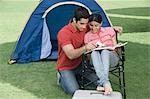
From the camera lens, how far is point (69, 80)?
4445 mm

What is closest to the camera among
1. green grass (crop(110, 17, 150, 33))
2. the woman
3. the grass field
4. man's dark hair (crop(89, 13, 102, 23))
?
the woman

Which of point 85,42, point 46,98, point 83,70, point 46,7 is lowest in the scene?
point 46,98

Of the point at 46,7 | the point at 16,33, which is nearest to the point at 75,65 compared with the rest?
the point at 46,7

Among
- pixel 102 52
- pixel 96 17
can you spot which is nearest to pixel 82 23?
pixel 96 17

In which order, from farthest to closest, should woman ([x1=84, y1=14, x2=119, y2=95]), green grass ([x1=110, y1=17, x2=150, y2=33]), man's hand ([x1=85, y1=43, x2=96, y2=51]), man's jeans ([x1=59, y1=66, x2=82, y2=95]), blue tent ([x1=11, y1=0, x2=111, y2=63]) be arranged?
green grass ([x1=110, y1=17, x2=150, y2=33]), blue tent ([x1=11, y1=0, x2=111, y2=63]), man's jeans ([x1=59, y1=66, x2=82, y2=95]), man's hand ([x1=85, y1=43, x2=96, y2=51]), woman ([x1=84, y1=14, x2=119, y2=95])

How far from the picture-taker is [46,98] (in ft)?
14.3

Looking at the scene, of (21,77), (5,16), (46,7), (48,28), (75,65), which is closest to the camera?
(75,65)

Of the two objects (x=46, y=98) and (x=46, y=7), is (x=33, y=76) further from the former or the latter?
(x=46, y=7)

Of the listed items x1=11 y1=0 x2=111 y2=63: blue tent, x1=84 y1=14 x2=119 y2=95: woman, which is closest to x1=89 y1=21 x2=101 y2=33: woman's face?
x1=84 y1=14 x2=119 y2=95: woman

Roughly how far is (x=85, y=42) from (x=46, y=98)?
83 cm

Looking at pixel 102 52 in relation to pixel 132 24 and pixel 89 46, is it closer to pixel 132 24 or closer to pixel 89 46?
pixel 89 46

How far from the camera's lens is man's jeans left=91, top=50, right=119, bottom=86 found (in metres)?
3.95

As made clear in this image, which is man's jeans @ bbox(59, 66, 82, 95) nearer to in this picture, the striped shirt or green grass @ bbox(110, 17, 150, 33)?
the striped shirt

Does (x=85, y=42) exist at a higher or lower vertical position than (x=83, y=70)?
higher
